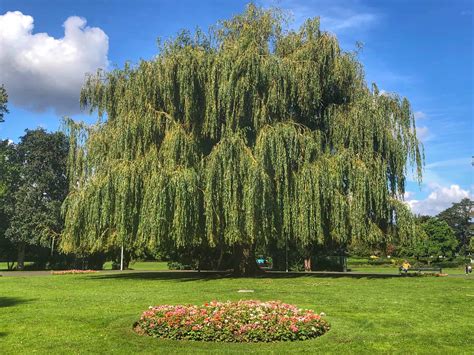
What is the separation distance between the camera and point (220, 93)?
21359mm

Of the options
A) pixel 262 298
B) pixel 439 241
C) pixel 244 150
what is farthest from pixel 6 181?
pixel 439 241

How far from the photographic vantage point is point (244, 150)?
20.7 metres

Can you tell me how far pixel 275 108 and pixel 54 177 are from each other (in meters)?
29.2

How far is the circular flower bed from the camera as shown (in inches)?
325

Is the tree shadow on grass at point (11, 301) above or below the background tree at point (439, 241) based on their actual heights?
below

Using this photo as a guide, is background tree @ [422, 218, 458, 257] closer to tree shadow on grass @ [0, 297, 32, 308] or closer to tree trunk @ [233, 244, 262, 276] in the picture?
tree trunk @ [233, 244, 262, 276]

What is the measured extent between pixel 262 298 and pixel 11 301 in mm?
7531

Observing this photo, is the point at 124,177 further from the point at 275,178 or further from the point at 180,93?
the point at 275,178

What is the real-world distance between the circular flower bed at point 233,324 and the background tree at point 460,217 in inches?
4194

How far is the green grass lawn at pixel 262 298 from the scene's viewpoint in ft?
25.8

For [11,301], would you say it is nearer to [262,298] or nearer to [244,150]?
[262,298]

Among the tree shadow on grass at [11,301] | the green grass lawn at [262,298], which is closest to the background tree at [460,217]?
the green grass lawn at [262,298]

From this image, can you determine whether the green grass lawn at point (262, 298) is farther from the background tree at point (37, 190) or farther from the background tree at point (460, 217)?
the background tree at point (460, 217)

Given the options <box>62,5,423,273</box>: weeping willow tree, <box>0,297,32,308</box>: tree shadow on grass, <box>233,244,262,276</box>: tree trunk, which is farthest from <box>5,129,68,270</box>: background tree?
<box>0,297,32,308</box>: tree shadow on grass
